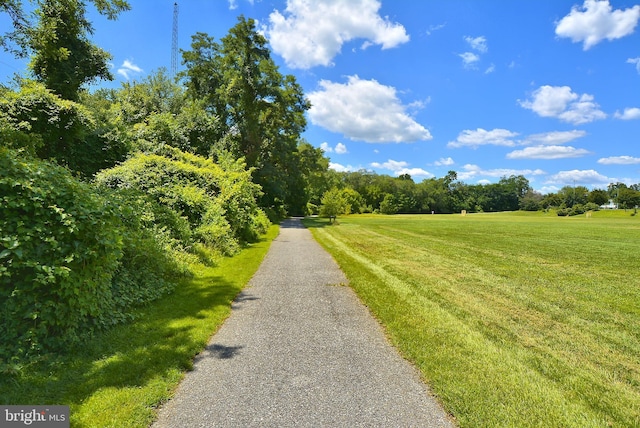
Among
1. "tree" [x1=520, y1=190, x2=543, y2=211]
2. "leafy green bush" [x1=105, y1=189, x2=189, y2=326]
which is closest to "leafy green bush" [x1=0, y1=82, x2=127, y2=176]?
"leafy green bush" [x1=105, y1=189, x2=189, y2=326]

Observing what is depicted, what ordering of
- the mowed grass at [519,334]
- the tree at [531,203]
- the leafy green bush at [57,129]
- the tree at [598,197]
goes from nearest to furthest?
the mowed grass at [519,334], the leafy green bush at [57,129], the tree at [598,197], the tree at [531,203]

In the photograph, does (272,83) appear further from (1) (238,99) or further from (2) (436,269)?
(2) (436,269)

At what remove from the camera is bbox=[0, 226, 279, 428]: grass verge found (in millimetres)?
2885

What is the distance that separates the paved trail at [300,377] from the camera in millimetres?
2830

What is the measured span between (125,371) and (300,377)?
6.23 feet

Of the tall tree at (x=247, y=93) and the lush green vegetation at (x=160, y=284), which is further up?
the tall tree at (x=247, y=93)

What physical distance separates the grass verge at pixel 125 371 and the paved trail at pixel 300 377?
0.20 meters

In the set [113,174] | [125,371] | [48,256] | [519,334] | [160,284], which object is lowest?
[519,334]

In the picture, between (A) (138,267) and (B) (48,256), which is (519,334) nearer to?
(B) (48,256)

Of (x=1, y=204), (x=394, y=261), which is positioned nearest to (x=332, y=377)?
(x=1, y=204)

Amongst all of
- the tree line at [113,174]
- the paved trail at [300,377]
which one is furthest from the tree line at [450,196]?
the paved trail at [300,377]

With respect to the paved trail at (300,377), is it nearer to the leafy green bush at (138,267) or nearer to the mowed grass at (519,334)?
the mowed grass at (519,334)

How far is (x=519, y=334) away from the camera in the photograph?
16.0 ft

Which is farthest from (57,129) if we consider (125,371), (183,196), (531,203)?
(531,203)
